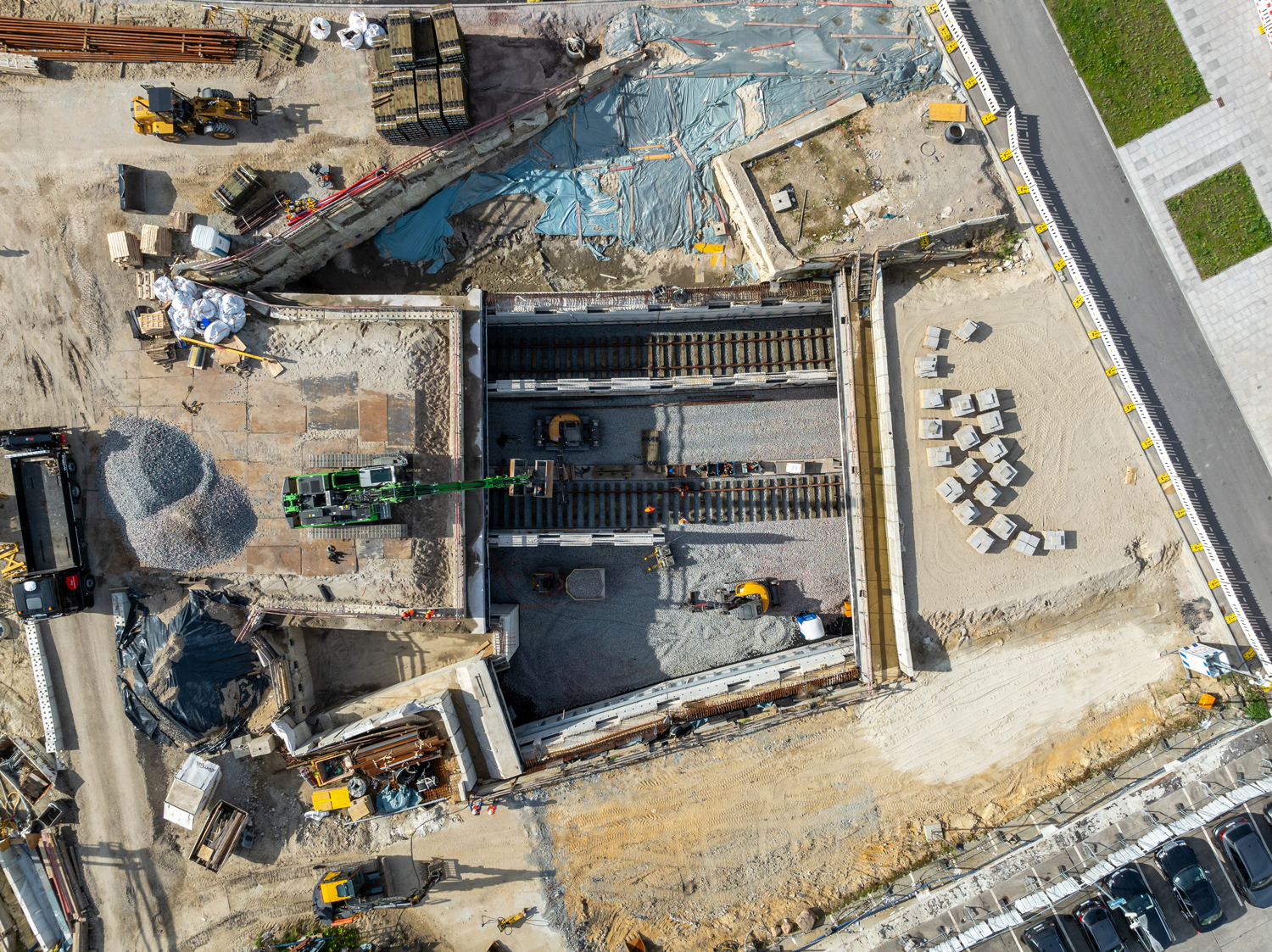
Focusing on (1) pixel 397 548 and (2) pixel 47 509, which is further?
(1) pixel 397 548

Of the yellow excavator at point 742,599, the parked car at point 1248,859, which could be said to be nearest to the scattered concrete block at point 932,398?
the yellow excavator at point 742,599

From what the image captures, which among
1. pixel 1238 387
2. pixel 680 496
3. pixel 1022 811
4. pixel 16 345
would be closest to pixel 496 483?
pixel 680 496

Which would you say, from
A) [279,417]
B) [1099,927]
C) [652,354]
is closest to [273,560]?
[279,417]

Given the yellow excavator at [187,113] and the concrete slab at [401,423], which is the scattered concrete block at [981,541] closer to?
the concrete slab at [401,423]

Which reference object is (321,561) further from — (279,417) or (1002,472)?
(1002,472)

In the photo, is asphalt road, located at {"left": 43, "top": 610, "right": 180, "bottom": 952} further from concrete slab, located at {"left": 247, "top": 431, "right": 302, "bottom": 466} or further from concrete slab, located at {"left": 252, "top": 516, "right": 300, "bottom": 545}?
concrete slab, located at {"left": 247, "top": 431, "right": 302, "bottom": 466}
